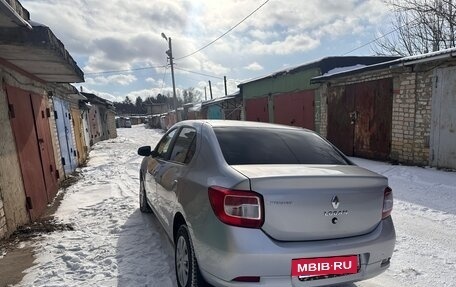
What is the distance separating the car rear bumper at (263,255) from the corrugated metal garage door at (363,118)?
23.5 ft

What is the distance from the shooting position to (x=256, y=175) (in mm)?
2014

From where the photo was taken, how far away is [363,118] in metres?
9.09

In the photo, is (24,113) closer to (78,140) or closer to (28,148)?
(28,148)

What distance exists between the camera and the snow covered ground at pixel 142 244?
285 centimetres

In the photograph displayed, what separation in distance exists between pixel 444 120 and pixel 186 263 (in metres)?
6.92

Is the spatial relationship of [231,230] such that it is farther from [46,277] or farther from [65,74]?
[65,74]

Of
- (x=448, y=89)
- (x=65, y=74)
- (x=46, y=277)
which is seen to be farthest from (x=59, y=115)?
(x=448, y=89)

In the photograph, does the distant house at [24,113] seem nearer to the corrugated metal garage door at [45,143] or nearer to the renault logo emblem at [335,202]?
the corrugated metal garage door at [45,143]

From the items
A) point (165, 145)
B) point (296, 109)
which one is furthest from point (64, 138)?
point (296, 109)

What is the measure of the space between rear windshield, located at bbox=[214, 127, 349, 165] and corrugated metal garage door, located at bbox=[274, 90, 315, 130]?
935cm

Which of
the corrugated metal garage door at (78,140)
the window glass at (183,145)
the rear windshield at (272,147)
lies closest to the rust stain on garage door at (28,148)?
the window glass at (183,145)

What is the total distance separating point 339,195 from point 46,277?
9.39 feet

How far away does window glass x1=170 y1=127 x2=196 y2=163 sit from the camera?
9.58 feet

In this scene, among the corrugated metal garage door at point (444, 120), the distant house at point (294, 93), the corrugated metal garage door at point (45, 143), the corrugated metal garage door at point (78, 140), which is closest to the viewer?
the corrugated metal garage door at point (45, 143)
